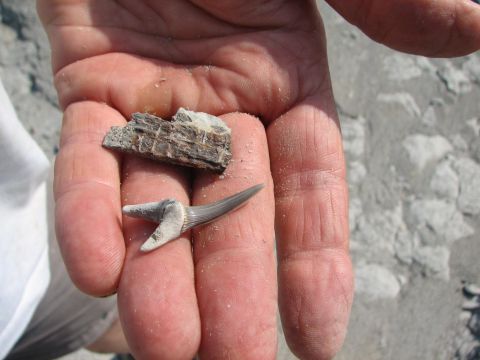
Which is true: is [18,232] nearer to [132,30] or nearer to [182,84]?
[182,84]

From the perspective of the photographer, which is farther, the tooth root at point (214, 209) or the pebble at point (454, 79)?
the pebble at point (454, 79)

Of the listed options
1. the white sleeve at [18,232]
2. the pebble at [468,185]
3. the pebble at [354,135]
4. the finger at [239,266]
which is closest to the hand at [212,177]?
the finger at [239,266]

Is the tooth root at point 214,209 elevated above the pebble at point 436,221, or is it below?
above

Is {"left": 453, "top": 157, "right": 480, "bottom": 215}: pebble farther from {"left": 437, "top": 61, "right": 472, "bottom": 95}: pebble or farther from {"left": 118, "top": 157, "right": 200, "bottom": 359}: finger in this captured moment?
{"left": 118, "top": 157, "right": 200, "bottom": 359}: finger

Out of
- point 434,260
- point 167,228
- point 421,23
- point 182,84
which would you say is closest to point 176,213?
point 167,228

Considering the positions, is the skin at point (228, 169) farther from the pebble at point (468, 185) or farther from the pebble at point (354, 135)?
the pebble at point (468, 185)

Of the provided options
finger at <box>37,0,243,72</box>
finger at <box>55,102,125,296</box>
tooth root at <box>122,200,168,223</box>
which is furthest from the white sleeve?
tooth root at <box>122,200,168,223</box>
